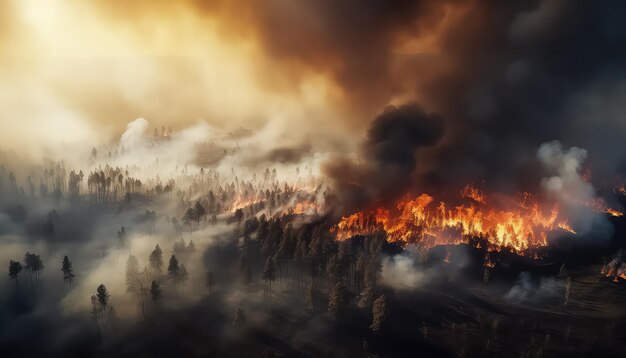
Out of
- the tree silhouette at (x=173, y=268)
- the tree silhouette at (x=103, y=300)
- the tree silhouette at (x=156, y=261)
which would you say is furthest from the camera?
the tree silhouette at (x=156, y=261)

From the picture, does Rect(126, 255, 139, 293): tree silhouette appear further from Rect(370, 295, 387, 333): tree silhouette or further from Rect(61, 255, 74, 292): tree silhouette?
Rect(370, 295, 387, 333): tree silhouette

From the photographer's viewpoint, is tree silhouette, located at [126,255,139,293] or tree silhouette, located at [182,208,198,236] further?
tree silhouette, located at [182,208,198,236]

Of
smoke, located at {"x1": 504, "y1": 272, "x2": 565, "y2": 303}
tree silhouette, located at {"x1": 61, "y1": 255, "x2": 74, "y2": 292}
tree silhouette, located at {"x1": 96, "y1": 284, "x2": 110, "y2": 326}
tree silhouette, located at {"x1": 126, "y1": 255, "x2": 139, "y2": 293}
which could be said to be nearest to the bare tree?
tree silhouette, located at {"x1": 61, "y1": 255, "x2": 74, "y2": 292}

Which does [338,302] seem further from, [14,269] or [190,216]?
[14,269]

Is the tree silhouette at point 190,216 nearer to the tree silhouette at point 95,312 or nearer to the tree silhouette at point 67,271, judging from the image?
the tree silhouette at point 67,271

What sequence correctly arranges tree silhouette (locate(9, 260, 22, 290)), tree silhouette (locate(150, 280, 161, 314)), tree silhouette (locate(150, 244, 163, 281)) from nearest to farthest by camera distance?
tree silhouette (locate(150, 280, 161, 314)) → tree silhouette (locate(9, 260, 22, 290)) → tree silhouette (locate(150, 244, 163, 281))

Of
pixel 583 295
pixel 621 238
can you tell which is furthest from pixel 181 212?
pixel 621 238

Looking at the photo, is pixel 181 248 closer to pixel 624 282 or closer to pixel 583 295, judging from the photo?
pixel 583 295

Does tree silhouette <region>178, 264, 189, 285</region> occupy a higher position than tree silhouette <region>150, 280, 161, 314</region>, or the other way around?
tree silhouette <region>178, 264, 189, 285</region>

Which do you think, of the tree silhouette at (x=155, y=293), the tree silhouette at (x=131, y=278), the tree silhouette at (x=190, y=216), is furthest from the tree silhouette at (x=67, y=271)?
the tree silhouette at (x=190, y=216)
